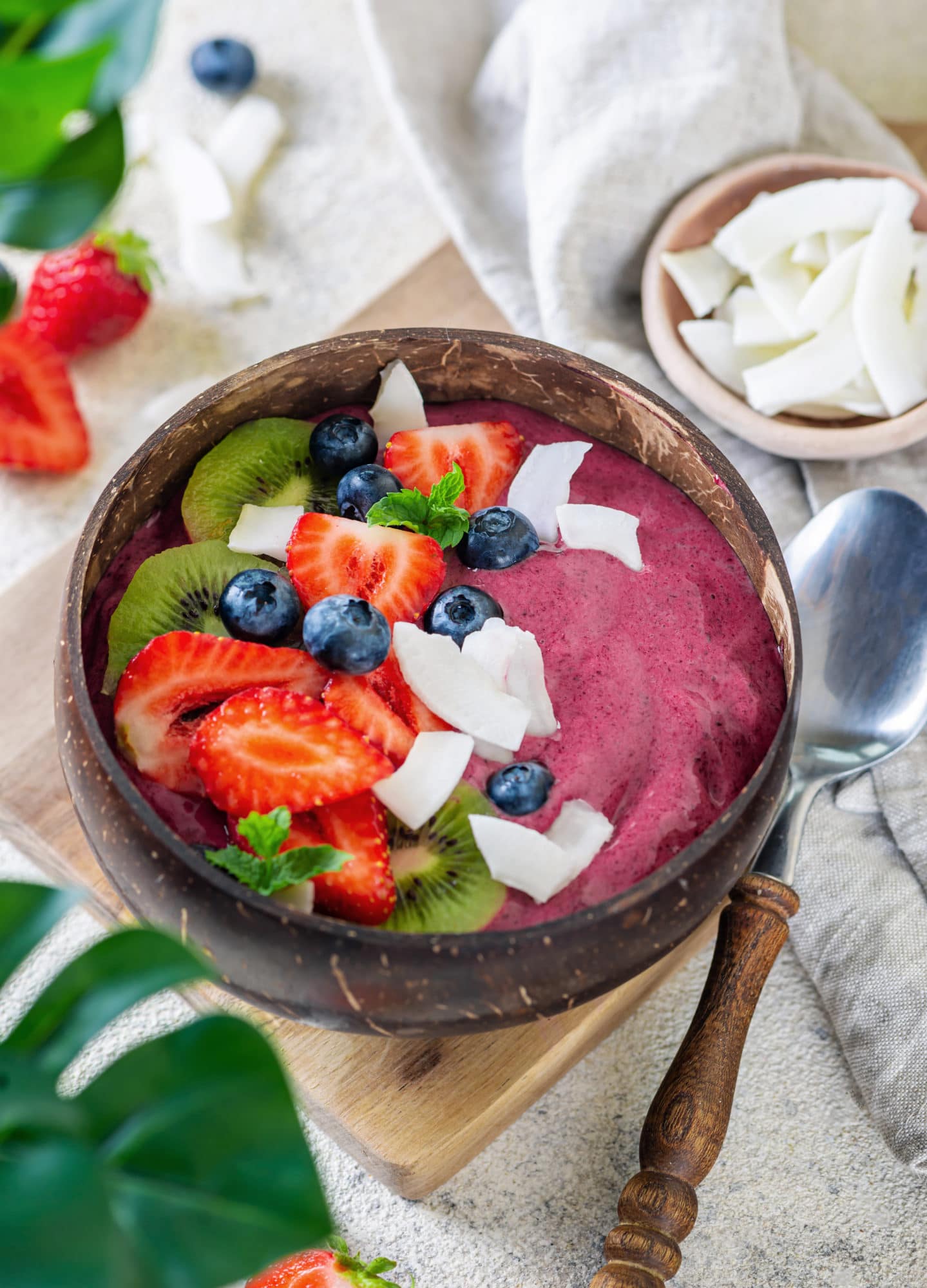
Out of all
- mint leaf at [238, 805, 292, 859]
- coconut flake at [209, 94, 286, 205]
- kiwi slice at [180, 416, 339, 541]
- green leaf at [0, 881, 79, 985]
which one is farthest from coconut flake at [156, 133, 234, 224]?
green leaf at [0, 881, 79, 985]

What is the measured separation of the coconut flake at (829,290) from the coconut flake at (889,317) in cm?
1

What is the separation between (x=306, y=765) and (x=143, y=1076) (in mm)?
516

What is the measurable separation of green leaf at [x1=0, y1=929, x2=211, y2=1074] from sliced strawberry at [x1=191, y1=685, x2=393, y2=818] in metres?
0.46

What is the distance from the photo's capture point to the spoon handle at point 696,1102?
4.31ft

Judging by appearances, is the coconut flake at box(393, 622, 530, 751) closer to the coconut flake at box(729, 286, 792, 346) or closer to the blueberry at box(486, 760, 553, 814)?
the blueberry at box(486, 760, 553, 814)

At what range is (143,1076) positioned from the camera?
2.29 feet

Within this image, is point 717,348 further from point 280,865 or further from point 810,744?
point 280,865

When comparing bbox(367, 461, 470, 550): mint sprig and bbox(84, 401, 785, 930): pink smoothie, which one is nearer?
bbox(84, 401, 785, 930): pink smoothie

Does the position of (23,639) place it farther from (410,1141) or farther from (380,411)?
(410,1141)

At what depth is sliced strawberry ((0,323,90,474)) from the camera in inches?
82.4

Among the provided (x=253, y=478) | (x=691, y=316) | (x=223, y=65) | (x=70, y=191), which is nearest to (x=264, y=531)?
(x=253, y=478)

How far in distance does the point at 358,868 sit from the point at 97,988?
47 centimetres

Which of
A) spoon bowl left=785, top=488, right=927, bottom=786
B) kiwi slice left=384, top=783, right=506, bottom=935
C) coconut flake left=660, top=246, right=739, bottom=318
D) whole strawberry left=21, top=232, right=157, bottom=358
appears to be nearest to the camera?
kiwi slice left=384, top=783, right=506, bottom=935

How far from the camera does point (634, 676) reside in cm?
137
